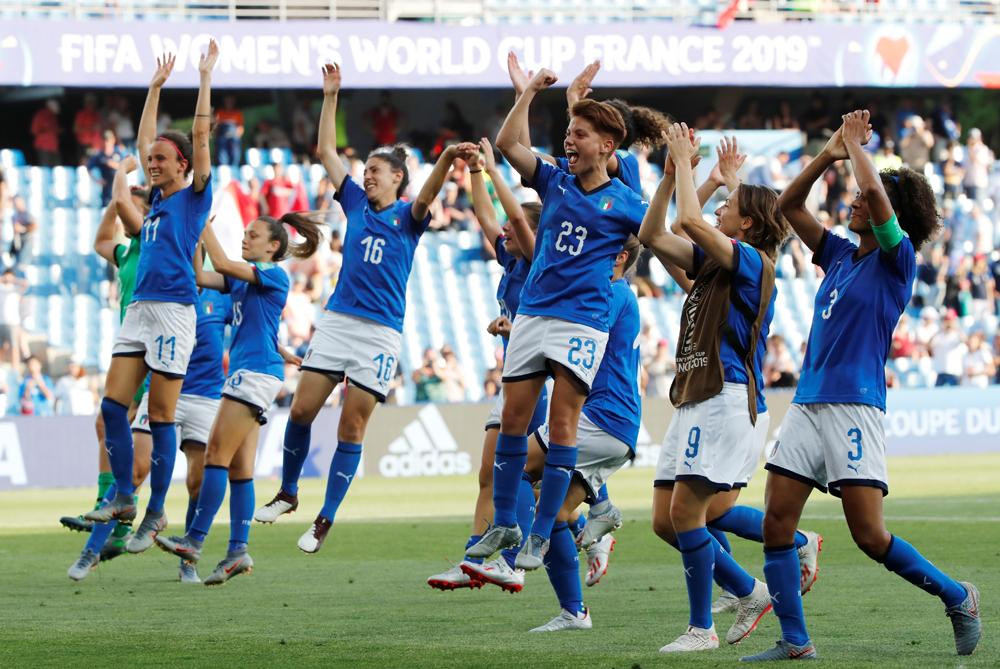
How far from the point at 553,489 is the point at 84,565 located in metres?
4.44

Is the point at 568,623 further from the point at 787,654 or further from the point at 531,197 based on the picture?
the point at 531,197

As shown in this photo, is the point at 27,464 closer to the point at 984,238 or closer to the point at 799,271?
the point at 799,271

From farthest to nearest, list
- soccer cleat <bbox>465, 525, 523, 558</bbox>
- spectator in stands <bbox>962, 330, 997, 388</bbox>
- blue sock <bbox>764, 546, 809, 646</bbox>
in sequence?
spectator in stands <bbox>962, 330, 997, 388</bbox>
soccer cleat <bbox>465, 525, 523, 558</bbox>
blue sock <bbox>764, 546, 809, 646</bbox>

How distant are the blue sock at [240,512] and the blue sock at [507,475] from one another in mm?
3114

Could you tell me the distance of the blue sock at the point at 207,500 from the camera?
1129 centimetres

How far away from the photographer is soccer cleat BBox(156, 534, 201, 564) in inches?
430

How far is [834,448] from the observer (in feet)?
23.7

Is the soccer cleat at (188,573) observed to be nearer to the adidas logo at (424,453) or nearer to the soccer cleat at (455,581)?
the soccer cleat at (455,581)

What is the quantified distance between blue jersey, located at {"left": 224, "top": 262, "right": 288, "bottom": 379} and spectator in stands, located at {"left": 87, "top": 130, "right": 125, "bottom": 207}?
16.5 meters

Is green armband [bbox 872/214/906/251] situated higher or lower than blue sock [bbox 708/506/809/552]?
Answer: higher

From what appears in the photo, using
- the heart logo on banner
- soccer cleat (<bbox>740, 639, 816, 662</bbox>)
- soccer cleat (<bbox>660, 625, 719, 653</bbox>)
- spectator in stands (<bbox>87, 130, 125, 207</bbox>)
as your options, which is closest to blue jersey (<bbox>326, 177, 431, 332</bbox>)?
soccer cleat (<bbox>660, 625, 719, 653</bbox>)

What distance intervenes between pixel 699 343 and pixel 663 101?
87.8 ft

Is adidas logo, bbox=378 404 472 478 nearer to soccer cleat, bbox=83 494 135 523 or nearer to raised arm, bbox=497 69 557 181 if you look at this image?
soccer cleat, bbox=83 494 135 523

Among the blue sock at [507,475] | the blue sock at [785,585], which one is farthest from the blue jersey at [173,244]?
the blue sock at [785,585]
